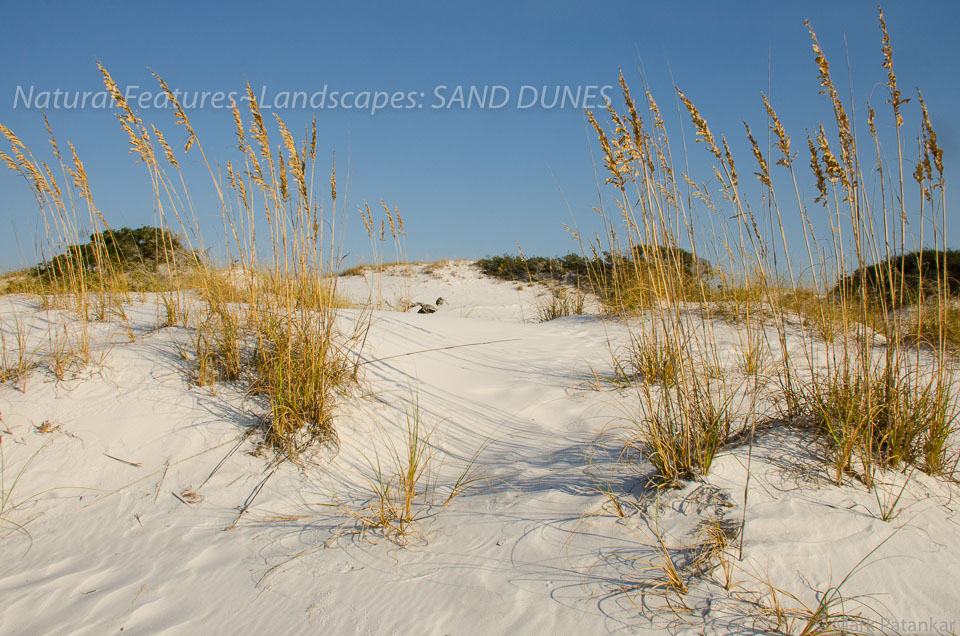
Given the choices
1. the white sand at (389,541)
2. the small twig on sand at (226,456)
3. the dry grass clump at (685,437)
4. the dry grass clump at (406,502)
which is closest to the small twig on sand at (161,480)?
the white sand at (389,541)

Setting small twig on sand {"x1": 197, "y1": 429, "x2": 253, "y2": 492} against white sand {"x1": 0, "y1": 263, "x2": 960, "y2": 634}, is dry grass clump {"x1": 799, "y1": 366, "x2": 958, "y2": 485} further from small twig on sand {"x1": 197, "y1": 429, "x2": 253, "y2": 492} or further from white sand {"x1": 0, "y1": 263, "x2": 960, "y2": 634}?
small twig on sand {"x1": 197, "y1": 429, "x2": 253, "y2": 492}

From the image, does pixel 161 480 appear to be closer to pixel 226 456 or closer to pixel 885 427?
pixel 226 456

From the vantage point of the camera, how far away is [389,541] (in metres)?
2.12

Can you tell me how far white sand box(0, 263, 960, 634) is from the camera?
1.69 m

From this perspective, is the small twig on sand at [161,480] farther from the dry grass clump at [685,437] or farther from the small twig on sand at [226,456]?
the dry grass clump at [685,437]

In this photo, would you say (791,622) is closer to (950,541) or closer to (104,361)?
(950,541)

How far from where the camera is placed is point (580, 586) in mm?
1751

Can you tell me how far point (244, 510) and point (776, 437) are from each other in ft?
8.57

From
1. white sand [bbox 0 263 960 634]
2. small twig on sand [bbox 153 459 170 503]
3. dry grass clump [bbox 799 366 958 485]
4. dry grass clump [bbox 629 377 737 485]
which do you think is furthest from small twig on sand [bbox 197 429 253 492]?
dry grass clump [bbox 799 366 958 485]

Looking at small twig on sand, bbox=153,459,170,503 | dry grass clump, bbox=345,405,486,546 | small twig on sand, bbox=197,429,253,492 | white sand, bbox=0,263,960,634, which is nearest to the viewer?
white sand, bbox=0,263,960,634

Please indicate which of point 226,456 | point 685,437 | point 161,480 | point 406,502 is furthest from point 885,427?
point 161,480

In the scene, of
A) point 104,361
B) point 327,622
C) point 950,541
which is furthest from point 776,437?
point 104,361

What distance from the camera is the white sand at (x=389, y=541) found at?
1.69 metres

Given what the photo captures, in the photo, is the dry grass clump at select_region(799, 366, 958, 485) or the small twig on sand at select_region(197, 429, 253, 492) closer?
the dry grass clump at select_region(799, 366, 958, 485)
